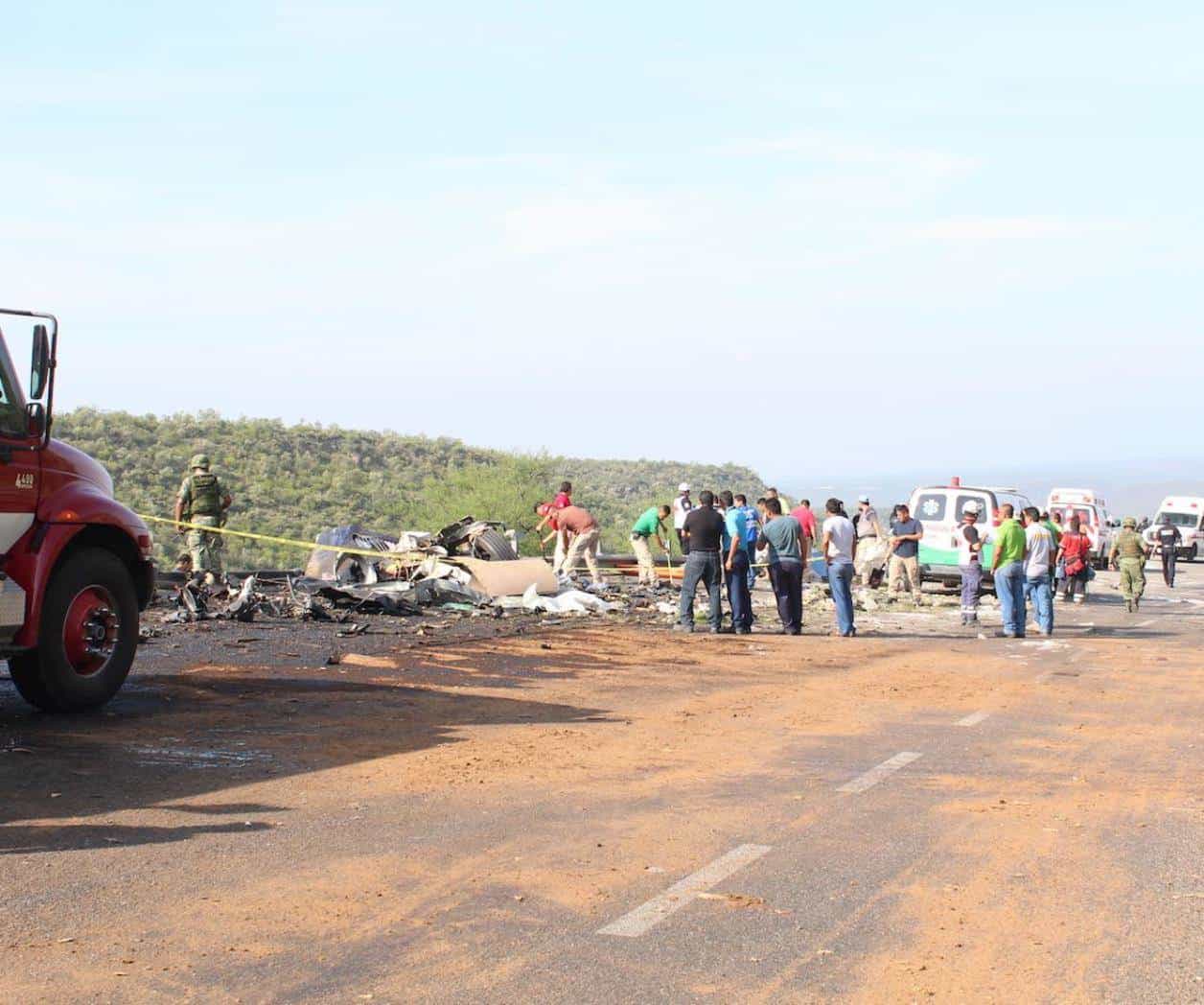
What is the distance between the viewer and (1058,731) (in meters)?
11.9

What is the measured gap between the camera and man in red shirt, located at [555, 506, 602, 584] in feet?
92.4

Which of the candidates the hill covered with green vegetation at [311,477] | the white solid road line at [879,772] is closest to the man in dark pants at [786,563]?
the white solid road line at [879,772]

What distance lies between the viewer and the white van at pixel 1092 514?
142 ft


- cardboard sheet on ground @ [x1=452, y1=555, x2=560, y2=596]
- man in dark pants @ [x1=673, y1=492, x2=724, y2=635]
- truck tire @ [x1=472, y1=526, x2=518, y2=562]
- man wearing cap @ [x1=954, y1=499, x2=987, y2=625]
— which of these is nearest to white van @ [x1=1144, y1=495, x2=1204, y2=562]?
man wearing cap @ [x1=954, y1=499, x2=987, y2=625]

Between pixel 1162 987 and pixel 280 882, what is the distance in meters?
3.49

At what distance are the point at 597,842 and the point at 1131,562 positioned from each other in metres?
21.5

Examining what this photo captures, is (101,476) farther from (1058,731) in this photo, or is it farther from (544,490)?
(544,490)

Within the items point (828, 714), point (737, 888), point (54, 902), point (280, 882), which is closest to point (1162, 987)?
point (737, 888)

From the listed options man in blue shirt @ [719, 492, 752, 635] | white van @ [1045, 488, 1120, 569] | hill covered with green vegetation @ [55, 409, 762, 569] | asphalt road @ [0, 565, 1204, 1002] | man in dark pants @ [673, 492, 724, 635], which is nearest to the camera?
asphalt road @ [0, 565, 1204, 1002]

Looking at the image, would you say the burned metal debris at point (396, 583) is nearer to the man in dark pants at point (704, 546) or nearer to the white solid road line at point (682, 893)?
the man in dark pants at point (704, 546)

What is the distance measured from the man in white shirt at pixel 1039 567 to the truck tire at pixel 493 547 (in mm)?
7972

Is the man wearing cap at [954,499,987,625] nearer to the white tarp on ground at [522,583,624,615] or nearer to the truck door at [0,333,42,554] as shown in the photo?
the white tarp on ground at [522,583,624,615]

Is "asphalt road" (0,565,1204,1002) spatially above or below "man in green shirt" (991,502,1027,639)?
below

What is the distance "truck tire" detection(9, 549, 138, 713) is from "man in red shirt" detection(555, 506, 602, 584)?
16.3m
